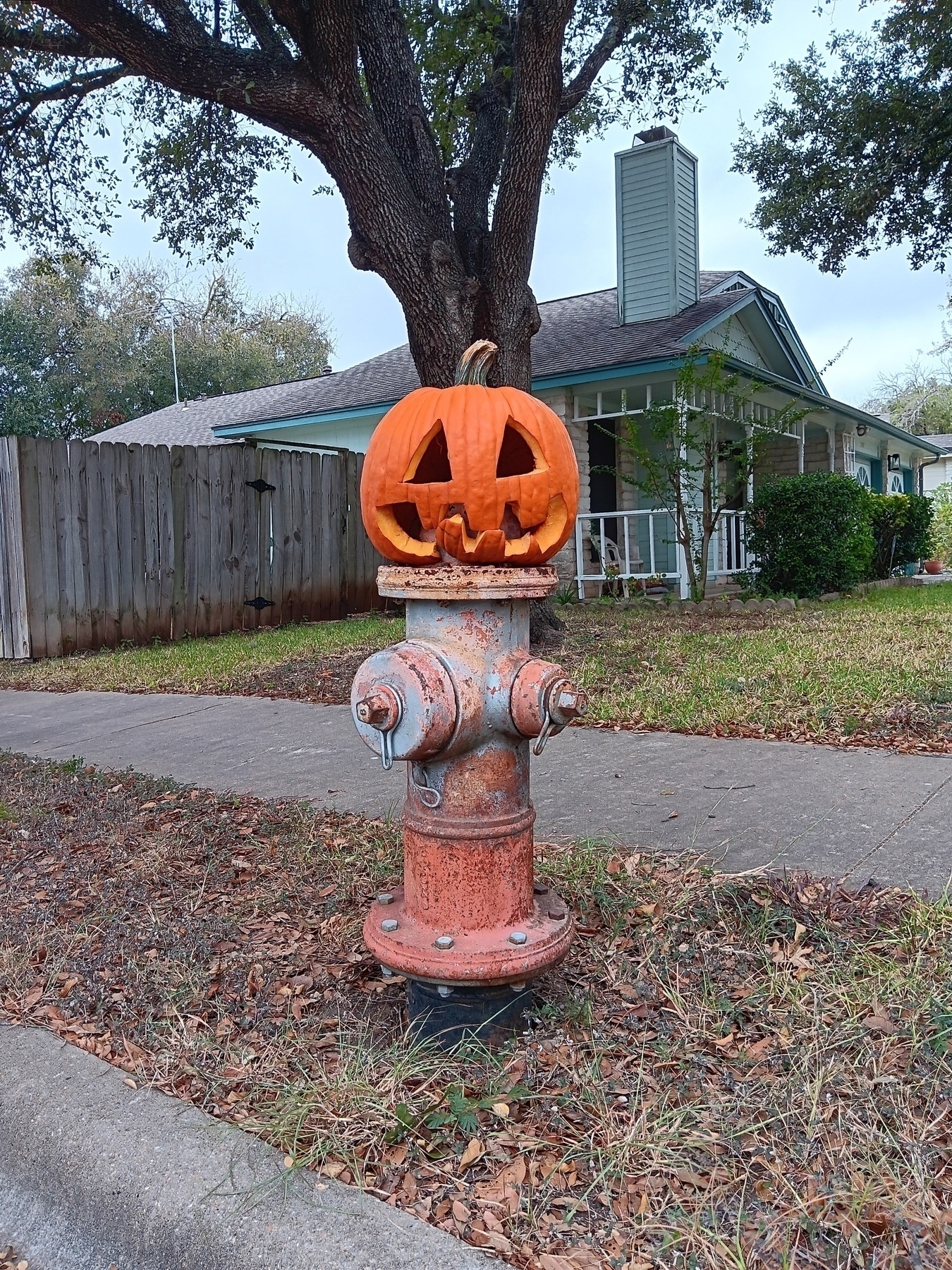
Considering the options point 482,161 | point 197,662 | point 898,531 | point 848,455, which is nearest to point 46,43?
point 482,161

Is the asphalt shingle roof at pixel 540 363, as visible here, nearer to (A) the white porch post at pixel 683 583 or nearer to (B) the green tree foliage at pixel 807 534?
(B) the green tree foliage at pixel 807 534

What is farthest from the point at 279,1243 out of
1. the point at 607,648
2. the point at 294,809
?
the point at 607,648

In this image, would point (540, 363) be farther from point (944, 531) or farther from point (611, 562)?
point (944, 531)

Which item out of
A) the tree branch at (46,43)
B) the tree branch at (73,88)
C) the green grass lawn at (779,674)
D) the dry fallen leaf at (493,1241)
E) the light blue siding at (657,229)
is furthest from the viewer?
the light blue siding at (657,229)

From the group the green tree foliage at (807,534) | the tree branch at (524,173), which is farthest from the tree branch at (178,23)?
the green tree foliage at (807,534)

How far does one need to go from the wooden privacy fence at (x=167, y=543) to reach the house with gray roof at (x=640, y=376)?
8.78ft

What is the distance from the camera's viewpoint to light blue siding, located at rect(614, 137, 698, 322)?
517 inches

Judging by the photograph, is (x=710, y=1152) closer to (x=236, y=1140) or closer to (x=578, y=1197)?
(x=578, y=1197)

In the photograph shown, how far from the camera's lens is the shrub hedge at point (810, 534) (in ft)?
36.3

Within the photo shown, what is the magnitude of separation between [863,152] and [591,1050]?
46.7 ft

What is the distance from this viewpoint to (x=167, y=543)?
10.0 meters

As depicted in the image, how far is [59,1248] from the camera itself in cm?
176

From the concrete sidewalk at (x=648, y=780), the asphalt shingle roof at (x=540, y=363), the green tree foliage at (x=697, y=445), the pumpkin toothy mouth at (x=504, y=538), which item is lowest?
the concrete sidewalk at (x=648, y=780)

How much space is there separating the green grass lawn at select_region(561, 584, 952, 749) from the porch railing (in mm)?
3049
